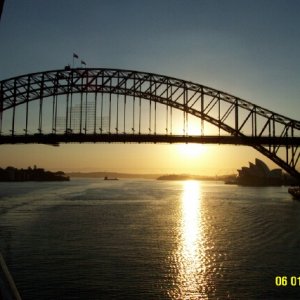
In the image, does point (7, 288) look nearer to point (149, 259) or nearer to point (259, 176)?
point (149, 259)

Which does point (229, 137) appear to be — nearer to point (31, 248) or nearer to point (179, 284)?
point (31, 248)

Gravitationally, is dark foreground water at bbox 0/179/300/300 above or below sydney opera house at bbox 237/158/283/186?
below

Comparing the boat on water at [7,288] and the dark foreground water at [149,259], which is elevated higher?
the boat on water at [7,288]

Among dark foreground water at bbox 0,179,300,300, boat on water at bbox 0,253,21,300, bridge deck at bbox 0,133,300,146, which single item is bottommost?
dark foreground water at bbox 0,179,300,300

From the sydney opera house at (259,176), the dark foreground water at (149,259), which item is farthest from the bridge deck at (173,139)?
the sydney opera house at (259,176)

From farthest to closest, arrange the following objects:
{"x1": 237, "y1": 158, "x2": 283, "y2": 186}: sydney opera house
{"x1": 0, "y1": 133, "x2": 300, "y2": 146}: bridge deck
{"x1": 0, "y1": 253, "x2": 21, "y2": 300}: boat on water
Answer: {"x1": 237, "y1": 158, "x2": 283, "y2": 186}: sydney opera house < {"x1": 0, "y1": 133, "x2": 300, "y2": 146}: bridge deck < {"x1": 0, "y1": 253, "x2": 21, "y2": 300}: boat on water

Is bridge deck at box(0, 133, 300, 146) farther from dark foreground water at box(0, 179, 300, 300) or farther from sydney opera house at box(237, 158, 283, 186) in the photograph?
sydney opera house at box(237, 158, 283, 186)

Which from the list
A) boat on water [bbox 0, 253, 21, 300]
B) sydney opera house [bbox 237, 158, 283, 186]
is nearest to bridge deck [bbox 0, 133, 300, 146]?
boat on water [bbox 0, 253, 21, 300]

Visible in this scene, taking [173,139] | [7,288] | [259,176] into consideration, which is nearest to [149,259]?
[7,288]

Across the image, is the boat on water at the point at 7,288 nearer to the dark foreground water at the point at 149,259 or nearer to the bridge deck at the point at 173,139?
the dark foreground water at the point at 149,259
